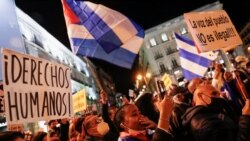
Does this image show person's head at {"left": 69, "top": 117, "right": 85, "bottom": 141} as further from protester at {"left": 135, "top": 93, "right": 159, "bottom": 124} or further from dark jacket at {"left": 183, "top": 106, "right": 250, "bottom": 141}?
dark jacket at {"left": 183, "top": 106, "right": 250, "bottom": 141}

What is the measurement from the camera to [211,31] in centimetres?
717

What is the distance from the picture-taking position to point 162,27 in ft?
240

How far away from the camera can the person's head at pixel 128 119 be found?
12.5ft

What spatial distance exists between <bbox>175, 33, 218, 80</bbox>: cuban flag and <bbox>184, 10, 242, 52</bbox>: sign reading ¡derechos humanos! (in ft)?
13.5

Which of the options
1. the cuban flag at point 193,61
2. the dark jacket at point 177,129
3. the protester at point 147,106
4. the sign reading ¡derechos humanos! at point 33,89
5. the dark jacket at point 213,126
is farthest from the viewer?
the cuban flag at point 193,61

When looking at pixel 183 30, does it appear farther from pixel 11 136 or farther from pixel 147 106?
pixel 11 136

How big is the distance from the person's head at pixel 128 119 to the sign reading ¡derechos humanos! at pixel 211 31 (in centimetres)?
320

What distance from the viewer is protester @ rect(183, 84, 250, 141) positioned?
315cm

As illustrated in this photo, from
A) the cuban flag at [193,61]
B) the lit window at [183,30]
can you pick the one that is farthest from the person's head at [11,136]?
the lit window at [183,30]

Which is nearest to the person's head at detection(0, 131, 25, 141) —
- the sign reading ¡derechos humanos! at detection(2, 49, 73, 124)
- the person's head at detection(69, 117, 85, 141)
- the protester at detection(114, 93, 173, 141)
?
→ the sign reading ¡derechos humanos! at detection(2, 49, 73, 124)

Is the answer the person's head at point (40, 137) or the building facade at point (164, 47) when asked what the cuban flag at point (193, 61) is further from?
the building facade at point (164, 47)

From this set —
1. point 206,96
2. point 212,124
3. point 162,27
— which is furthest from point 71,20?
point 162,27

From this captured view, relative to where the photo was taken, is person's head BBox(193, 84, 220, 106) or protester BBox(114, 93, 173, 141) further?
person's head BBox(193, 84, 220, 106)

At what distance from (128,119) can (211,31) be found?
12.8 ft
